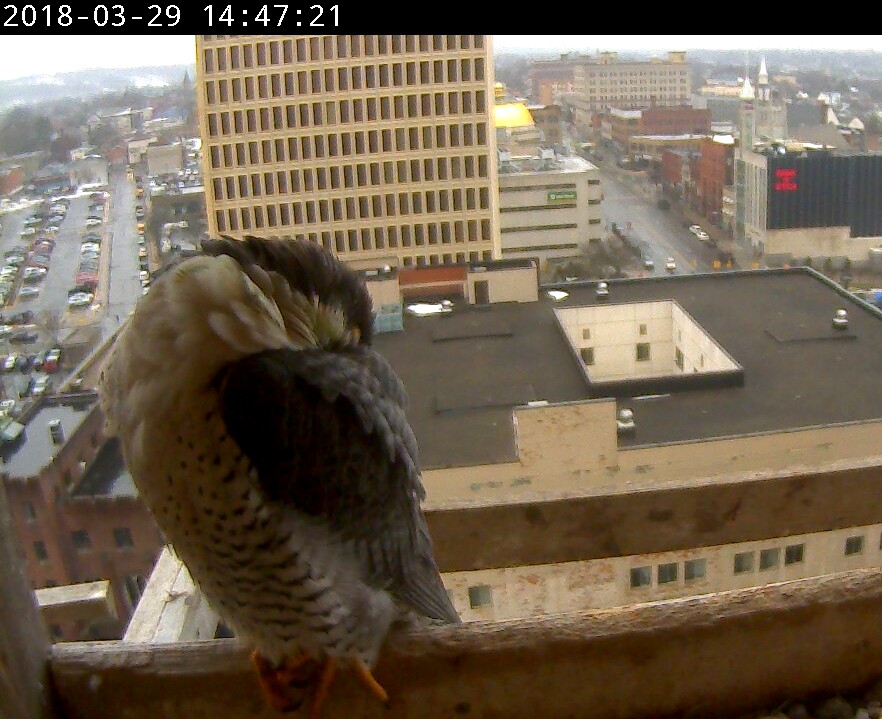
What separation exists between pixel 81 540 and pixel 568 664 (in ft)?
6.08

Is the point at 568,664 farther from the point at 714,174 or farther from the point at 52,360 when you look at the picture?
the point at 714,174

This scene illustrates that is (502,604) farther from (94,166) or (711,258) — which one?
(711,258)

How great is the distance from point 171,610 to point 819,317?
16.7 ft

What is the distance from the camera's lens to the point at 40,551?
228 cm

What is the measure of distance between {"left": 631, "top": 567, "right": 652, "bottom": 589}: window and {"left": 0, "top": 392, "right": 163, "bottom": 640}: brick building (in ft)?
4.80

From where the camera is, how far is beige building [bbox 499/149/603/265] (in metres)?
7.70

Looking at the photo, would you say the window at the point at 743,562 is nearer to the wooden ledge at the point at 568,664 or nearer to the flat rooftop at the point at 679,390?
the flat rooftop at the point at 679,390

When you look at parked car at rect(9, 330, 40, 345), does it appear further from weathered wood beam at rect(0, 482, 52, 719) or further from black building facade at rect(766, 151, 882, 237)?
black building facade at rect(766, 151, 882, 237)

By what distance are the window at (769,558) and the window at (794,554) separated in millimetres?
61

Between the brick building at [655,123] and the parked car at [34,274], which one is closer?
the parked car at [34,274]

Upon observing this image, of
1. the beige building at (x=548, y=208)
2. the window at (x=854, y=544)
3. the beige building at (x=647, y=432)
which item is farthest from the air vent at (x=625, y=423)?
the beige building at (x=548, y=208)

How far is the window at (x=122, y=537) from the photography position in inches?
89.6

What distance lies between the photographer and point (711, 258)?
630cm

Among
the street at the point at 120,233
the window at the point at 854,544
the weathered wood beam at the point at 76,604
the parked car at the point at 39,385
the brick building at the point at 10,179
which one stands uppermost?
the brick building at the point at 10,179
